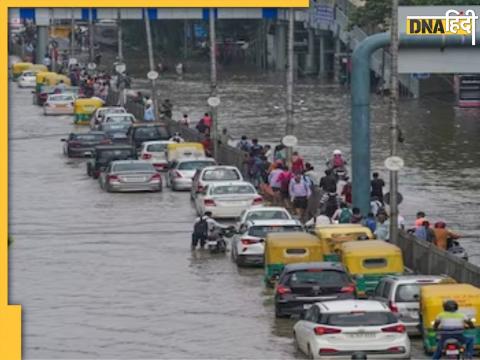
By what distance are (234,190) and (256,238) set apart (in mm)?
8733

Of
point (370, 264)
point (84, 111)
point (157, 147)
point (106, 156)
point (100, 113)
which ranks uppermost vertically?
point (84, 111)

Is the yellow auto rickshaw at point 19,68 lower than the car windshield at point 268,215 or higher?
higher

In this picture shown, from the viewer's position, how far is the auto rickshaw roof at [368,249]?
24.6m

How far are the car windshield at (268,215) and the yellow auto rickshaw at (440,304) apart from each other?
1343 centimetres

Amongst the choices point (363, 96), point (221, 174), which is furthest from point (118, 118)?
point (363, 96)

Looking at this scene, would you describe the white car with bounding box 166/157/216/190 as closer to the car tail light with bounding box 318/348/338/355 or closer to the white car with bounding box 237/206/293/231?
the white car with bounding box 237/206/293/231

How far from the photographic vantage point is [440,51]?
109 feet

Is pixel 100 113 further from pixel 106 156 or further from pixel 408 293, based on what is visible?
pixel 408 293

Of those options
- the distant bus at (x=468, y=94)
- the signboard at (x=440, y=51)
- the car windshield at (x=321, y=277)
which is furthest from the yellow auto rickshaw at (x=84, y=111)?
the car windshield at (x=321, y=277)

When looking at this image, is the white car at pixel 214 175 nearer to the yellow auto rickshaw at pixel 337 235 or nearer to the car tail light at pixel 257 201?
the car tail light at pixel 257 201

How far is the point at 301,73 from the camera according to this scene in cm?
11306

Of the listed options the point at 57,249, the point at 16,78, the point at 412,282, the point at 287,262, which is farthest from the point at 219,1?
the point at 16,78

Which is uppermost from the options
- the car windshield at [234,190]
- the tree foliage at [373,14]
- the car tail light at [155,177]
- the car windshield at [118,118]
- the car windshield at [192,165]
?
the tree foliage at [373,14]

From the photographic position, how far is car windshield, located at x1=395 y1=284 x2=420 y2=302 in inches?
808
